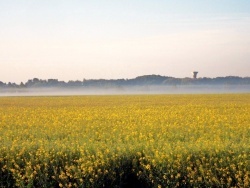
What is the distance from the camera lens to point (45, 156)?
10422 millimetres

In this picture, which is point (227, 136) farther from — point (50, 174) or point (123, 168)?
point (50, 174)

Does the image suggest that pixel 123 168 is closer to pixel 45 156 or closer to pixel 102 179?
pixel 102 179

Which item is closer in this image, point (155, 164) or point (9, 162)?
point (155, 164)

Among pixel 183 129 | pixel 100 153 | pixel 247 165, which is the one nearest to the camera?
pixel 247 165

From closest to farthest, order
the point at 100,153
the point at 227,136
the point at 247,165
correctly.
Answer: the point at 247,165
the point at 100,153
the point at 227,136

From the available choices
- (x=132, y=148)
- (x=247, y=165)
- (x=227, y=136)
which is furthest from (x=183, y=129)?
(x=247, y=165)

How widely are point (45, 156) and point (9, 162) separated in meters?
1.00

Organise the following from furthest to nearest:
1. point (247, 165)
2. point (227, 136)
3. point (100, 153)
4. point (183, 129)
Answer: point (183, 129)
point (227, 136)
point (100, 153)
point (247, 165)

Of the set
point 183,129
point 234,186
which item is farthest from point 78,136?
point 234,186

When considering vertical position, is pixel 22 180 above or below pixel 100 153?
below

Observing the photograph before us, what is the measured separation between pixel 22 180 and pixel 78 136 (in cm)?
440

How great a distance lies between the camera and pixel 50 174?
10375mm

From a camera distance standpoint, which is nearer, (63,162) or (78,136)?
(63,162)

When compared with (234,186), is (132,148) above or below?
above
